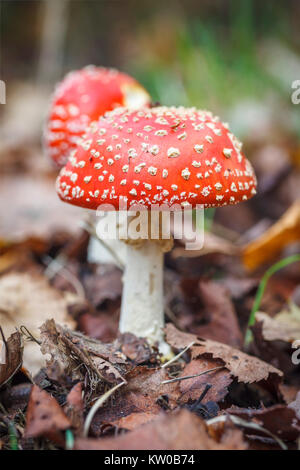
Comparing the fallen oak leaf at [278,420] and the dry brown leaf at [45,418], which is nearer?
the dry brown leaf at [45,418]

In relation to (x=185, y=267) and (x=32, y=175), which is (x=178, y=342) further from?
(x=32, y=175)

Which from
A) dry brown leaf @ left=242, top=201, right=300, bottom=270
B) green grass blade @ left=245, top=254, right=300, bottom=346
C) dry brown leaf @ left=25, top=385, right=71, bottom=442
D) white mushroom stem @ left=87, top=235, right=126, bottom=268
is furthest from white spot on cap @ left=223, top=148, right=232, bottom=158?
dry brown leaf @ left=242, top=201, right=300, bottom=270

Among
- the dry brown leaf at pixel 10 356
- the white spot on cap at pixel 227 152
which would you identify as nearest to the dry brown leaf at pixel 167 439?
the dry brown leaf at pixel 10 356

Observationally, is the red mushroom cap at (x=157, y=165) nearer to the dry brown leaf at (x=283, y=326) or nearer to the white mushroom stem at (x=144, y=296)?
the white mushroom stem at (x=144, y=296)

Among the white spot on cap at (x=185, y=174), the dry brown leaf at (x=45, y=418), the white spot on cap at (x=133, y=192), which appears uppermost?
the white spot on cap at (x=185, y=174)

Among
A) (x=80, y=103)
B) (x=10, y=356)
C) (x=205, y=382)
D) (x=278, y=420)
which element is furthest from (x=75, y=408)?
(x=80, y=103)

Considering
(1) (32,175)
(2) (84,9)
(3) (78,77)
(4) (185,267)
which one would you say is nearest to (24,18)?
(2) (84,9)

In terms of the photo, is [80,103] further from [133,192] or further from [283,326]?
[283,326]
